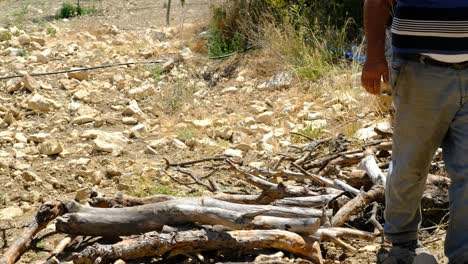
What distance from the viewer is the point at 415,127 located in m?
2.65

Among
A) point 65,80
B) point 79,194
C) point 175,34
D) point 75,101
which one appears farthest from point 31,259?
point 175,34

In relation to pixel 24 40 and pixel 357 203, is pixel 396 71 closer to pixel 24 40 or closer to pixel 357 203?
pixel 357 203

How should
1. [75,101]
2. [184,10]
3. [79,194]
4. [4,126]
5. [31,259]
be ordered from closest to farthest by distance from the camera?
[31,259] → [79,194] → [4,126] → [75,101] → [184,10]

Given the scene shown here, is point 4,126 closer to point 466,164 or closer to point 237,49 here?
point 237,49

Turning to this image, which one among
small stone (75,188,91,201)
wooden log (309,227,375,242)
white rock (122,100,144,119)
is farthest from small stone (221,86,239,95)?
wooden log (309,227,375,242)

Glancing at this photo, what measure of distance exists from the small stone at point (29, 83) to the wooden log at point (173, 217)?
3643 mm

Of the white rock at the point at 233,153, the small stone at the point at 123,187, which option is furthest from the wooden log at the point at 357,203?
the white rock at the point at 233,153

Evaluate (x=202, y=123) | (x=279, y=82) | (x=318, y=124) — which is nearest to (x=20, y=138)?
(x=202, y=123)

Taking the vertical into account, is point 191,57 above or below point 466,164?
below

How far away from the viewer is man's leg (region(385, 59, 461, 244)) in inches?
101

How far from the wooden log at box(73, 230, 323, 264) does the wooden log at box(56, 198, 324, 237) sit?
0.07 meters

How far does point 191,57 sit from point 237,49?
0.48 m

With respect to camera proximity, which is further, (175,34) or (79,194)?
(175,34)

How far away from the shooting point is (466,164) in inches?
103
